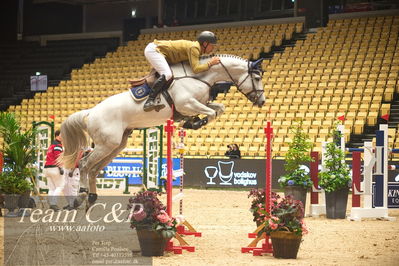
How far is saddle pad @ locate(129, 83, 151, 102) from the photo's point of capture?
7359 mm

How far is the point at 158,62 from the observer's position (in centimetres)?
734

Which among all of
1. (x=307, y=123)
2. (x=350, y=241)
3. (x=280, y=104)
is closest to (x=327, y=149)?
(x=350, y=241)

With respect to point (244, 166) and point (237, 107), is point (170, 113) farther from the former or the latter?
point (237, 107)

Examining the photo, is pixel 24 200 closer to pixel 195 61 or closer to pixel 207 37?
pixel 195 61

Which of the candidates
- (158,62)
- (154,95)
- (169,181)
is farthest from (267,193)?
(158,62)

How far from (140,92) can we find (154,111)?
267mm

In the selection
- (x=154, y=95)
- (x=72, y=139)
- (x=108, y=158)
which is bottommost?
(x=108, y=158)

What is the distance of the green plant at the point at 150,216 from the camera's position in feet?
21.0

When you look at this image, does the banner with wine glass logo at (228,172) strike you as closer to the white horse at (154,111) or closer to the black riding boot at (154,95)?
the white horse at (154,111)

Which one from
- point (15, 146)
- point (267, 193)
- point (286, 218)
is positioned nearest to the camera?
point (286, 218)

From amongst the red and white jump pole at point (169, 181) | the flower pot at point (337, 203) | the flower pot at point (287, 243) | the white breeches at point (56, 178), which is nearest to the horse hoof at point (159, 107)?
the red and white jump pole at point (169, 181)

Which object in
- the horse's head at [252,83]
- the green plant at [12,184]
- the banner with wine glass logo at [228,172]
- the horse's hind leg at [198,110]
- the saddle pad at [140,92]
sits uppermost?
the horse's head at [252,83]

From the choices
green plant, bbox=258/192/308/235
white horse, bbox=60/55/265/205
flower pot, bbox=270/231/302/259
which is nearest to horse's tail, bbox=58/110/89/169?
white horse, bbox=60/55/265/205

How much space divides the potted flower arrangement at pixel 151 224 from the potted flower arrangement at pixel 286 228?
950 mm
